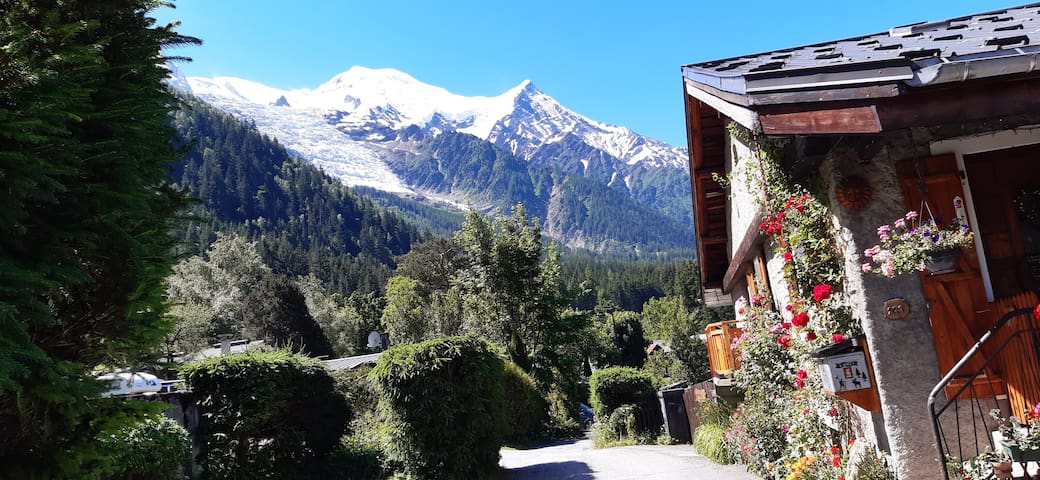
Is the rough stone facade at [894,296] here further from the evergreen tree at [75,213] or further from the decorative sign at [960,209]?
the evergreen tree at [75,213]

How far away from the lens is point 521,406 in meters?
23.0

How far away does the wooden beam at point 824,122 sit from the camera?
195 inches

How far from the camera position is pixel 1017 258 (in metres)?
5.80

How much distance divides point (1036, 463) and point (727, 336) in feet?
27.8

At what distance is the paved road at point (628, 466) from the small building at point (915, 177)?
5908 millimetres

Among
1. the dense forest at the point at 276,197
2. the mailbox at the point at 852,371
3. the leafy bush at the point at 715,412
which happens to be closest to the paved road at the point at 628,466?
the leafy bush at the point at 715,412

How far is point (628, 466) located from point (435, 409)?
15.4 ft

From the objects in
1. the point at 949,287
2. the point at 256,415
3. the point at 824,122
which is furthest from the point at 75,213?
the point at 256,415

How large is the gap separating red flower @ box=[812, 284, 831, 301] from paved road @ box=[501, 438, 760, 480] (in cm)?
578

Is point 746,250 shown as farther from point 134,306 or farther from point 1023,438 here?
point 134,306

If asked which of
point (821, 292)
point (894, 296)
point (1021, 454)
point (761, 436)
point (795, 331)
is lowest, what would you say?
point (761, 436)

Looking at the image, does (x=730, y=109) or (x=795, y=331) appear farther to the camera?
(x=795, y=331)

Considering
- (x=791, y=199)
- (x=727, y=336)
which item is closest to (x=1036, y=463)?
(x=791, y=199)

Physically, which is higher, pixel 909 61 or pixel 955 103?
pixel 909 61
